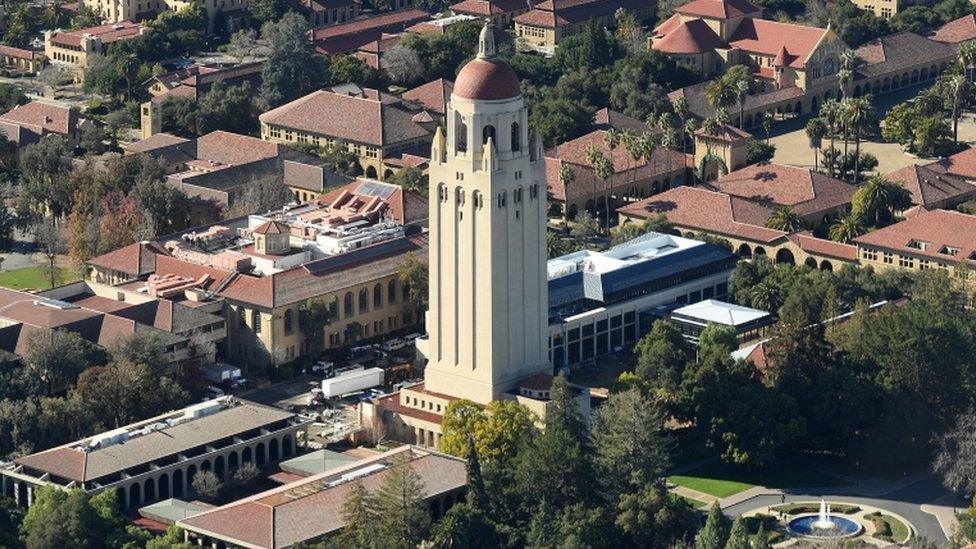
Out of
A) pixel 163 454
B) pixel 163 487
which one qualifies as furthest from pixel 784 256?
pixel 163 487

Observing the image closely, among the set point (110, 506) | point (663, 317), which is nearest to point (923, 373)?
point (663, 317)

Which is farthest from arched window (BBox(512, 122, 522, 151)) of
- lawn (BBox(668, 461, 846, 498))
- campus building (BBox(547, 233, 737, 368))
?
lawn (BBox(668, 461, 846, 498))

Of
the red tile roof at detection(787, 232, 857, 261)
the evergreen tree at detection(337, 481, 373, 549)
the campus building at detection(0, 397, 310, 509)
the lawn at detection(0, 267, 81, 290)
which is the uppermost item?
the evergreen tree at detection(337, 481, 373, 549)

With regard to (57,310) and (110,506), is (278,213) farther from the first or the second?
(110,506)

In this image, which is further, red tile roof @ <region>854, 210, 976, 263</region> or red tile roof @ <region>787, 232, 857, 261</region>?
red tile roof @ <region>787, 232, 857, 261</region>

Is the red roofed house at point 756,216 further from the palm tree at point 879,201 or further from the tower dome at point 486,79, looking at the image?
the tower dome at point 486,79

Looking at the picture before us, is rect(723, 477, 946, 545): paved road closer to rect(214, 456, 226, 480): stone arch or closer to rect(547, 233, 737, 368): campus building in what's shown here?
rect(547, 233, 737, 368): campus building
